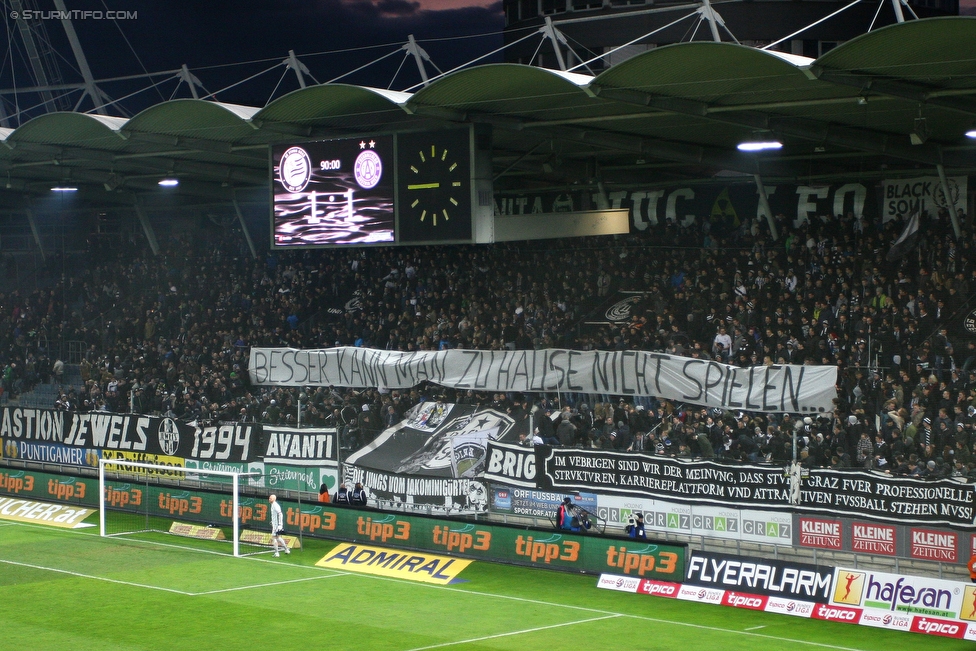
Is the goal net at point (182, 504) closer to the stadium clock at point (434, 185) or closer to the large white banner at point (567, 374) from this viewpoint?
the large white banner at point (567, 374)

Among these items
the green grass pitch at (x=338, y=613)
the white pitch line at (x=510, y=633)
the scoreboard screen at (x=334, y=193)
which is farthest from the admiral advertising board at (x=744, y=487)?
the scoreboard screen at (x=334, y=193)

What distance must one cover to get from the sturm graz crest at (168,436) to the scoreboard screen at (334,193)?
30.8 ft

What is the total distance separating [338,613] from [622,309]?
49.4 ft

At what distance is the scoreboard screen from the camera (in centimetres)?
2389

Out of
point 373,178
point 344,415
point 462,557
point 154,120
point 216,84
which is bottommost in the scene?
point 462,557

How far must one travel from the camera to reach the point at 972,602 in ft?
57.1

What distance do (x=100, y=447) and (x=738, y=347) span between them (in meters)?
18.6

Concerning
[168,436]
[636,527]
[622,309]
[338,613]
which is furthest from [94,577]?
[622,309]

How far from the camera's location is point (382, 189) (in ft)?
78.2

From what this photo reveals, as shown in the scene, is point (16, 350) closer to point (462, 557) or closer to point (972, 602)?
point (462, 557)

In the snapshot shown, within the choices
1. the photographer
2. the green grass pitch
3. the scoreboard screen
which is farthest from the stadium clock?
the green grass pitch

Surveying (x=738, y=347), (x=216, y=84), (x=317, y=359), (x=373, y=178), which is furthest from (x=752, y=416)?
(x=216, y=84)

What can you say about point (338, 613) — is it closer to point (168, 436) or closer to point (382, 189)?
point (382, 189)

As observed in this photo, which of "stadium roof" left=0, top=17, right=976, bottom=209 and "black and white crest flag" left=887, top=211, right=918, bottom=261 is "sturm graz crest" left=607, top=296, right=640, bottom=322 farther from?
"black and white crest flag" left=887, top=211, right=918, bottom=261
